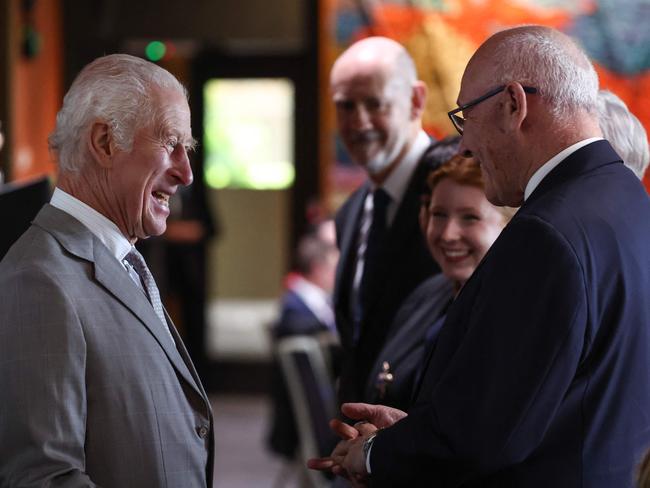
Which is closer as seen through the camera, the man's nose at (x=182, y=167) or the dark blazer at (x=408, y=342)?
the man's nose at (x=182, y=167)

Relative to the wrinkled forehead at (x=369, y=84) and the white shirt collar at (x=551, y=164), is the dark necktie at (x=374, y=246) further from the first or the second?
the white shirt collar at (x=551, y=164)

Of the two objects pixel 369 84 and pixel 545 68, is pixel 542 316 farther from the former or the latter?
pixel 369 84

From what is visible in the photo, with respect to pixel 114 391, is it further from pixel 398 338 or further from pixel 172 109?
pixel 398 338

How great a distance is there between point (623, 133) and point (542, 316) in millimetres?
829

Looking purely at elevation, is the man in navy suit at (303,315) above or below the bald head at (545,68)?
below

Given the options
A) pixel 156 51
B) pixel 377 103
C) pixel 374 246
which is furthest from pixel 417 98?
pixel 156 51

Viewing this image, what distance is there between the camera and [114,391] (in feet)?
6.70

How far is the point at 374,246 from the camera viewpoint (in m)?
3.23

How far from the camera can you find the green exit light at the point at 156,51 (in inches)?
386

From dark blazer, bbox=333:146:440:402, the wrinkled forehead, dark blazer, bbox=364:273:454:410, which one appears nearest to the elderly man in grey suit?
dark blazer, bbox=364:273:454:410

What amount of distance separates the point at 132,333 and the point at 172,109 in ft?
1.44

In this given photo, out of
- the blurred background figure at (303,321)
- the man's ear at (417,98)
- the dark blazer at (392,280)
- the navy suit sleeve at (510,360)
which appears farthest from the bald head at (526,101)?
the blurred background figure at (303,321)

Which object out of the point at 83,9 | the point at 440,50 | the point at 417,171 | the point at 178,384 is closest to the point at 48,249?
the point at 178,384

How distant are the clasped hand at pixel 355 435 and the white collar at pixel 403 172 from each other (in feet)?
3.16
